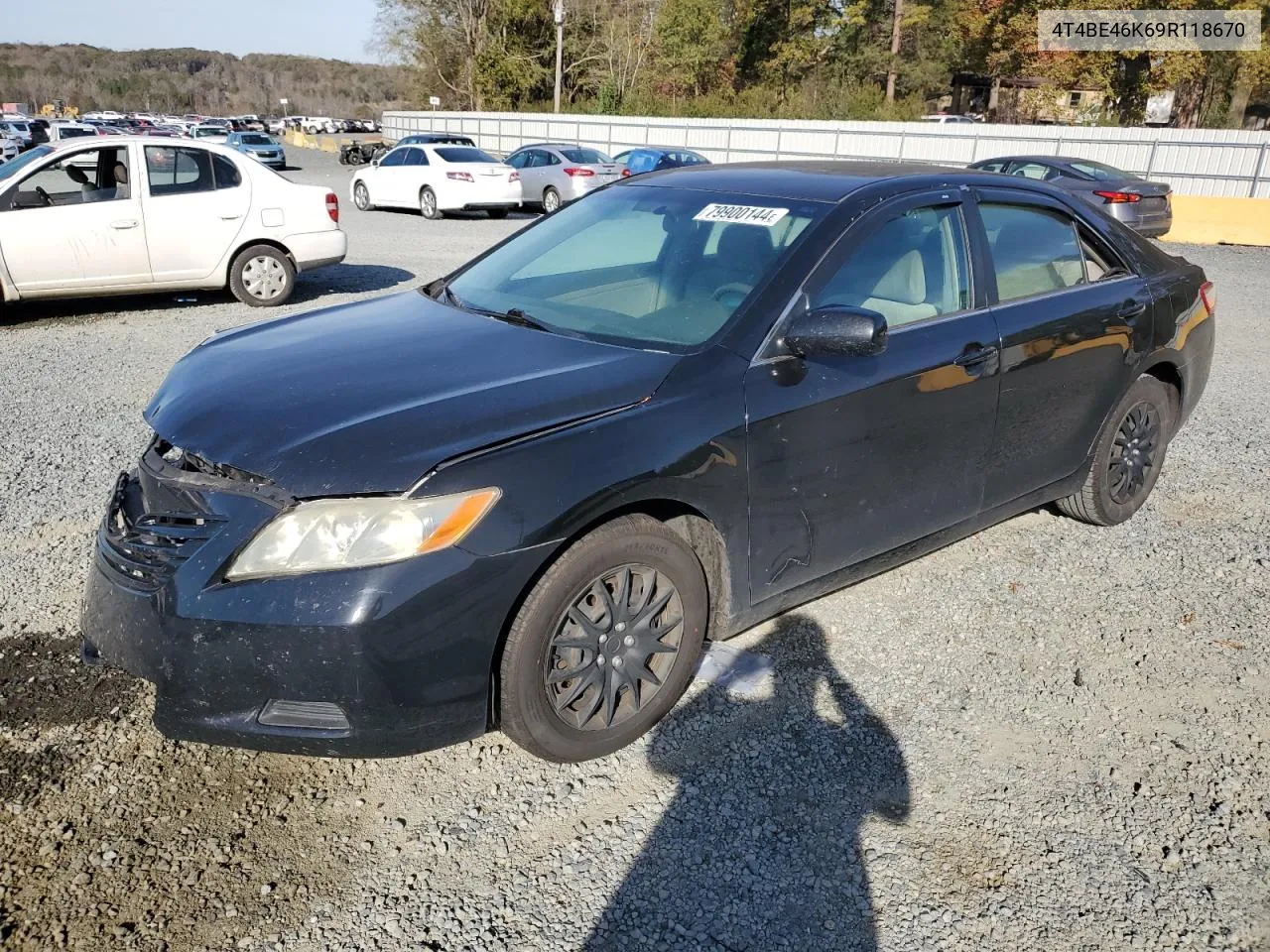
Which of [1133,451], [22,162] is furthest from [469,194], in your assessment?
[1133,451]

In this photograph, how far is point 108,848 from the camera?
8.46ft

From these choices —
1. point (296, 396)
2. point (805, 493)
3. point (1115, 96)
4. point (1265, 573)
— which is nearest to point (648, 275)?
point (805, 493)

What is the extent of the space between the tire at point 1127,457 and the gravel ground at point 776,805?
1.61ft

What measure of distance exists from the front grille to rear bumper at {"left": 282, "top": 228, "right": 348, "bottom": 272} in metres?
7.59

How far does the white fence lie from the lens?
2264cm

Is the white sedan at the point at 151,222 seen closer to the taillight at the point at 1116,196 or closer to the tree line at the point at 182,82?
the taillight at the point at 1116,196

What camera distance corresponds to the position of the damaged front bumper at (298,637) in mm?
2445

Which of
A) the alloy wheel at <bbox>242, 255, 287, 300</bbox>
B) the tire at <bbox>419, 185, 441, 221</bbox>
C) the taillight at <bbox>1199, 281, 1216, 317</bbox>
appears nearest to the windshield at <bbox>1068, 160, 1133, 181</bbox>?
the tire at <bbox>419, 185, 441, 221</bbox>

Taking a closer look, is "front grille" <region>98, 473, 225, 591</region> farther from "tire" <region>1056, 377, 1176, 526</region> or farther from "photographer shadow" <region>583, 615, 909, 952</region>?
"tire" <region>1056, 377, 1176, 526</region>

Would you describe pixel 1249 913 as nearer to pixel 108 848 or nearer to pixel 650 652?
pixel 650 652

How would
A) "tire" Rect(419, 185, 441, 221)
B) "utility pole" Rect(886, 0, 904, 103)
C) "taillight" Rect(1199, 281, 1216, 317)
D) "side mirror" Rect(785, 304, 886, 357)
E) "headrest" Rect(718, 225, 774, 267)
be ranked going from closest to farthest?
"side mirror" Rect(785, 304, 886, 357) → "headrest" Rect(718, 225, 774, 267) → "taillight" Rect(1199, 281, 1216, 317) → "tire" Rect(419, 185, 441, 221) → "utility pole" Rect(886, 0, 904, 103)

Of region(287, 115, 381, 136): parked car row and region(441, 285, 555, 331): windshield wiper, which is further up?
region(287, 115, 381, 136): parked car row

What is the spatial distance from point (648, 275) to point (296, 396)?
4.54ft

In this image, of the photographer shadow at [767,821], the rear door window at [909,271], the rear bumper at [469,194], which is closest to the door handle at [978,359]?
the rear door window at [909,271]
